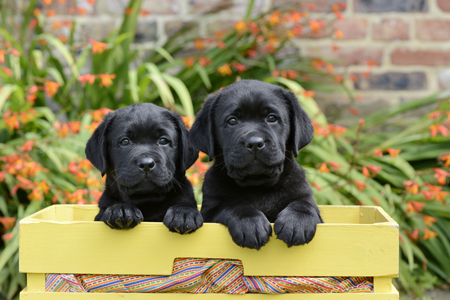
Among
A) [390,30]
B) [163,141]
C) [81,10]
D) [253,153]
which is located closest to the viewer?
[253,153]

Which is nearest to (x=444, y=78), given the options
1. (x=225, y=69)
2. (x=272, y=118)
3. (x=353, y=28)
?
(x=353, y=28)

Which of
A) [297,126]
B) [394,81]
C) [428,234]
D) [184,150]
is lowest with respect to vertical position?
[428,234]

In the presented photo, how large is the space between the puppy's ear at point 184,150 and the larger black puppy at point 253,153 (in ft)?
0.30

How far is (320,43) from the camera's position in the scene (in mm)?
5363

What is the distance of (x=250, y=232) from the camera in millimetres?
1870

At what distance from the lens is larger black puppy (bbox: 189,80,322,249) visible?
Result: 2082mm

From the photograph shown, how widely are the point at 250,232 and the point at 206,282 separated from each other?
30cm

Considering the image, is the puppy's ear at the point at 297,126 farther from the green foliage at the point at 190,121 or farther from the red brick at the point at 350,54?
the red brick at the point at 350,54

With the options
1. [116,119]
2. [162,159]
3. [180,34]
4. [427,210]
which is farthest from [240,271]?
[180,34]

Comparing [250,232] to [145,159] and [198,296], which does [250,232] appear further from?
[145,159]

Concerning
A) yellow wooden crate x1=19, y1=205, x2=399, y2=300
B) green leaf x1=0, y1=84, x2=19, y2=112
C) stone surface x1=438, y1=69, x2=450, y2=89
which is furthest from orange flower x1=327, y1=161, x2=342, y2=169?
green leaf x1=0, y1=84, x2=19, y2=112

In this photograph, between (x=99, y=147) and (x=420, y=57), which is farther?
(x=420, y=57)

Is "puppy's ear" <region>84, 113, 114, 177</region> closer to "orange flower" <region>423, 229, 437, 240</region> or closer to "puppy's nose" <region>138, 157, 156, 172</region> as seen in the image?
"puppy's nose" <region>138, 157, 156, 172</region>

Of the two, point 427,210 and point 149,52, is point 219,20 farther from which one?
point 427,210
